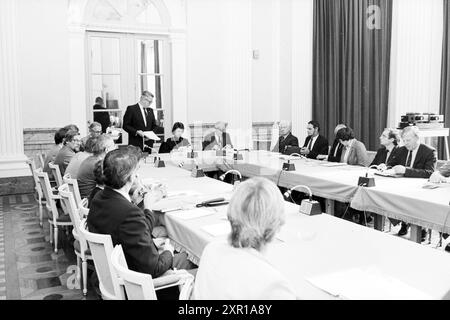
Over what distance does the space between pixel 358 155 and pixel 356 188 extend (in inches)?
79.6

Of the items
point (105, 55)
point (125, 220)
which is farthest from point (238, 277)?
point (105, 55)

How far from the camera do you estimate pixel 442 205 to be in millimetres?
3773

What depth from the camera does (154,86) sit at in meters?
9.94

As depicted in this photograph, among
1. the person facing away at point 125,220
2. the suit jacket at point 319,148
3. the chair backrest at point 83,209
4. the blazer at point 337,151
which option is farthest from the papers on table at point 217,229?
the suit jacket at point 319,148

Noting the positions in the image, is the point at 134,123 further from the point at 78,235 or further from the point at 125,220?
the point at 125,220

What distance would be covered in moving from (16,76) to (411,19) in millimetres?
6473

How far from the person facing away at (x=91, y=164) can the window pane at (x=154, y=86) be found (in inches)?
209

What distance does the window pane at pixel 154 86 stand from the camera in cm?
980

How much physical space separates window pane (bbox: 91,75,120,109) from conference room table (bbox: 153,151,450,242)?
277cm

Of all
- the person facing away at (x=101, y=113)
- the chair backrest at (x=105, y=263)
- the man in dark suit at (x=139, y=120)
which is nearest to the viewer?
the chair backrest at (x=105, y=263)

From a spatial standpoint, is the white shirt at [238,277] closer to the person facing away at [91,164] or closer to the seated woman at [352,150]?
the person facing away at [91,164]

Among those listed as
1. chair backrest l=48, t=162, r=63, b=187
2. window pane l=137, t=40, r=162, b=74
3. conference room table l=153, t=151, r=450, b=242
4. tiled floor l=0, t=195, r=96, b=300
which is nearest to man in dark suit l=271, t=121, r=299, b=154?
conference room table l=153, t=151, r=450, b=242
